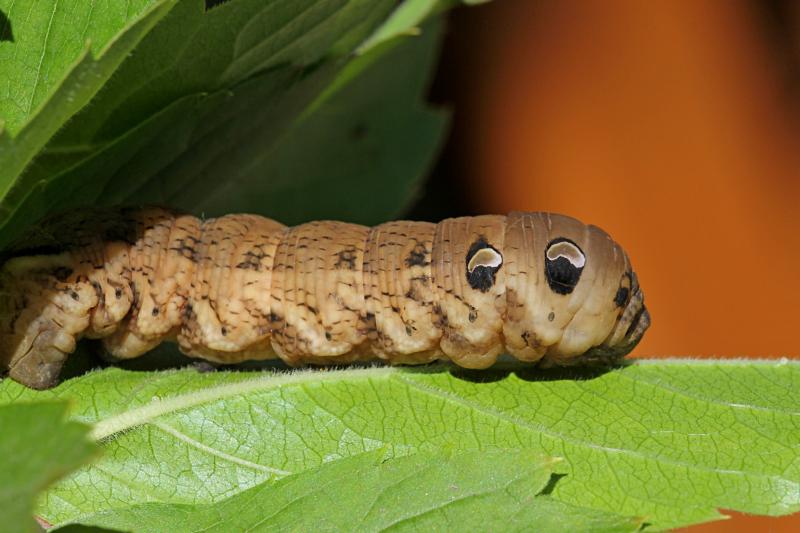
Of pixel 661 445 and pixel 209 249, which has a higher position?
pixel 209 249

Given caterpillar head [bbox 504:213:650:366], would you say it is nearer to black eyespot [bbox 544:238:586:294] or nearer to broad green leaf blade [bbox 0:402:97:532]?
black eyespot [bbox 544:238:586:294]

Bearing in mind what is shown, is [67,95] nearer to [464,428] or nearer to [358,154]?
[464,428]

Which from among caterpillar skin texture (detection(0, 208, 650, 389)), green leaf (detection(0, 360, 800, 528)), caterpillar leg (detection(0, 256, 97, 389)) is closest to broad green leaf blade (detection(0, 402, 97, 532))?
green leaf (detection(0, 360, 800, 528))

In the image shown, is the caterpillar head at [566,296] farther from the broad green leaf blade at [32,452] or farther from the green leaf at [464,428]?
the broad green leaf blade at [32,452]

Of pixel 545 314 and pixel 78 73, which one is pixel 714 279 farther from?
pixel 78 73

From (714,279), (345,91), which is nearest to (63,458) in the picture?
(345,91)

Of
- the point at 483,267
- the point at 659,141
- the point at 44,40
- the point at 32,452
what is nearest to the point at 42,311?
the point at 44,40

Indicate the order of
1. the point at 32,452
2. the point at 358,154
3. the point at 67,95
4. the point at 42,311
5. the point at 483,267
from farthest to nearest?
the point at 358,154, the point at 483,267, the point at 42,311, the point at 67,95, the point at 32,452
